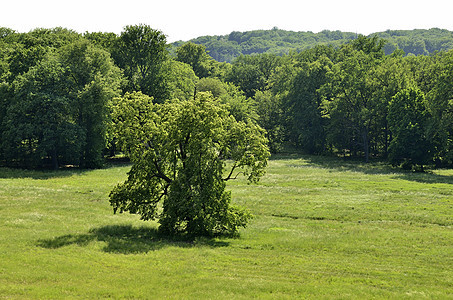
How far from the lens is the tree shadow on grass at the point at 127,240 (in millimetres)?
25314

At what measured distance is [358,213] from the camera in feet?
124

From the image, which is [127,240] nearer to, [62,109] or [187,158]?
[187,158]

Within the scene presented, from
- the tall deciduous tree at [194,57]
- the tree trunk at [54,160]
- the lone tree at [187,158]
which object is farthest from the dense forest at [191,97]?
the tall deciduous tree at [194,57]

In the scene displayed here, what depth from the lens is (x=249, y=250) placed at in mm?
26016

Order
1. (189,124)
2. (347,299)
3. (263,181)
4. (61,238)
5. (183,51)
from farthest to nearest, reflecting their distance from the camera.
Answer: (183,51)
(263,181)
(189,124)
(61,238)
(347,299)

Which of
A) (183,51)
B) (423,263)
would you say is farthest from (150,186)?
(183,51)

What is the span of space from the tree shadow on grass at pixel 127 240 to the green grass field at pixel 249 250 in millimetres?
80

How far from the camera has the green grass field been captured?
18516mm

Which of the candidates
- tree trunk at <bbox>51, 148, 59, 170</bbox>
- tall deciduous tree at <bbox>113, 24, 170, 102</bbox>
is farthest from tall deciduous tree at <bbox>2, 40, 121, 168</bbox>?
tall deciduous tree at <bbox>113, 24, 170, 102</bbox>

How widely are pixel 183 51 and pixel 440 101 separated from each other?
9904 centimetres

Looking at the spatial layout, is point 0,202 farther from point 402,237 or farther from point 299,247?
point 402,237

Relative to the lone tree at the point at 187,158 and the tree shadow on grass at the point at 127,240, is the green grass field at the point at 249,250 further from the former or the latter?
the lone tree at the point at 187,158

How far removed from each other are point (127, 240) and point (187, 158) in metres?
7.56

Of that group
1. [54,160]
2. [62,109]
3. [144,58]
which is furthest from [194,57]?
[54,160]
